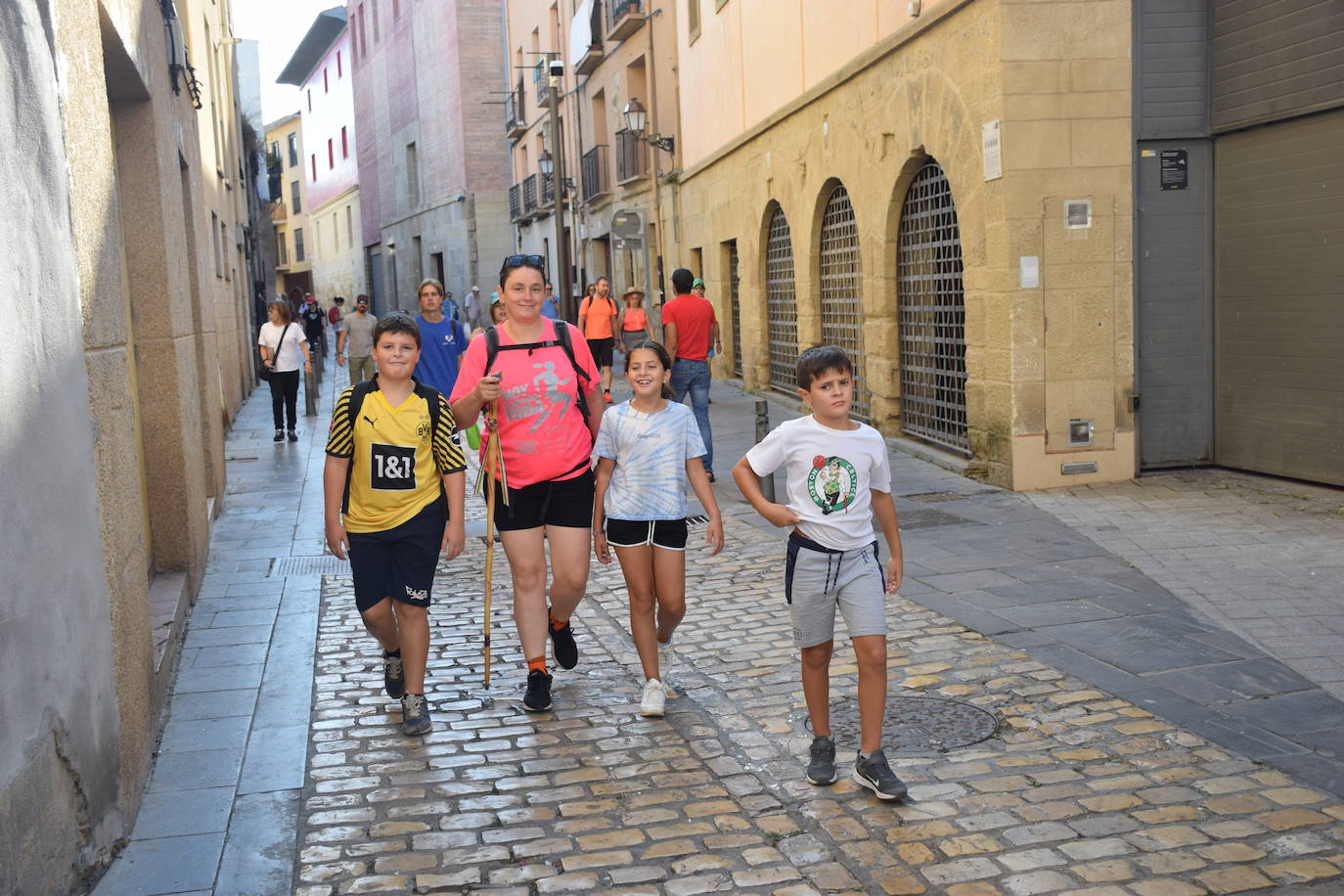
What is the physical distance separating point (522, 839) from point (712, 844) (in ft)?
1.91

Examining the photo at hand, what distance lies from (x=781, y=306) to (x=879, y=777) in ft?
48.8

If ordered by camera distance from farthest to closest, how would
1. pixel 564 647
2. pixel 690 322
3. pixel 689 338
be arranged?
1. pixel 689 338
2. pixel 690 322
3. pixel 564 647

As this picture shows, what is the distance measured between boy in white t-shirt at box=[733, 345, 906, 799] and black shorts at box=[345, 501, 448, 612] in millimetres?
1371

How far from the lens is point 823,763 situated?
4.52m

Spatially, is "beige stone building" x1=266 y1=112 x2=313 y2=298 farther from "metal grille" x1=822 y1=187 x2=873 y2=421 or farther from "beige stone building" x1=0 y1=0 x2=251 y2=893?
"beige stone building" x1=0 y1=0 x2=251 y2=893

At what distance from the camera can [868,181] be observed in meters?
13.5

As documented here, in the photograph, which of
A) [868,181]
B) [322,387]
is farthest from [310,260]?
[868,181]

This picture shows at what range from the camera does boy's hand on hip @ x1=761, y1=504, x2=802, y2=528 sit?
430cm

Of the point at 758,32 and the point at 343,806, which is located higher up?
the point at 758,32

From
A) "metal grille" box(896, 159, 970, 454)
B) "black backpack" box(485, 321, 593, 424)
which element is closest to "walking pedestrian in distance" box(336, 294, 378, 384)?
"metal grille" box(896, 159, 970, 454)

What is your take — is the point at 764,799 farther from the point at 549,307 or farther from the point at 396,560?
the point at 549,307

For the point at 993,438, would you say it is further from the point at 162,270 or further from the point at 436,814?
the point at 436,814

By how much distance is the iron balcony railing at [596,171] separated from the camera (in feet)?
97.0

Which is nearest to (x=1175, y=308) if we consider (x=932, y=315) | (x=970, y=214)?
(x=970, y=214)
